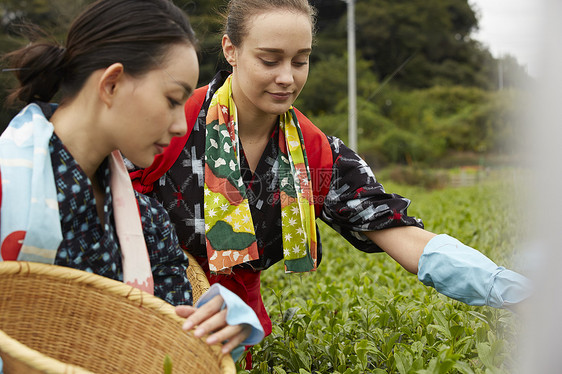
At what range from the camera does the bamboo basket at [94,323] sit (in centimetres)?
142

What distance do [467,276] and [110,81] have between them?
1.12 m

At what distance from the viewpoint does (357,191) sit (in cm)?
213

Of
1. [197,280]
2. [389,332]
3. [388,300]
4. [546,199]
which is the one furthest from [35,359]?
[388,300]

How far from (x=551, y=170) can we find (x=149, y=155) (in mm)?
1032

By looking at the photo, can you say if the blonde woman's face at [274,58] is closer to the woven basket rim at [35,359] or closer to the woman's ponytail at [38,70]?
the woman's ponytail at [38,70]

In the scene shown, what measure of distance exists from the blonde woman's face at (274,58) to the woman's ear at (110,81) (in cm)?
61

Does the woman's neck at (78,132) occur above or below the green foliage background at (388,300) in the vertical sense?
above

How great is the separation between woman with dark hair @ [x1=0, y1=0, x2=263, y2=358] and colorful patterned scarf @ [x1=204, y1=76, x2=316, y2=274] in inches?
18.2

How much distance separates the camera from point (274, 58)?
2.02m

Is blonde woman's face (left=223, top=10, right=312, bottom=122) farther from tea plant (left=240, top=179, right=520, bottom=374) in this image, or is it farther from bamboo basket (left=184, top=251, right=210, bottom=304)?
tea plant (left=240, top=179, right=520, bottom=374)

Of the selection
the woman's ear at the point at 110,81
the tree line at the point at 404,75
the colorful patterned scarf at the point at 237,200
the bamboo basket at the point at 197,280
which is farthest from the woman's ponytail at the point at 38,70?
the tree line at the point at 404,75

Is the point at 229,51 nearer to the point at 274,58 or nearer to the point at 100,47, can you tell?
the point at 274,58

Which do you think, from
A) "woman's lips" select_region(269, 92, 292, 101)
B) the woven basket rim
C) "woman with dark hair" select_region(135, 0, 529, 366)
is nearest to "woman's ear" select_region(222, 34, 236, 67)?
"woman with dark hair" select_region(135, 0, 529, 366)

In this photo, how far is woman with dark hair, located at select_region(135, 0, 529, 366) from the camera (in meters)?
2.03
